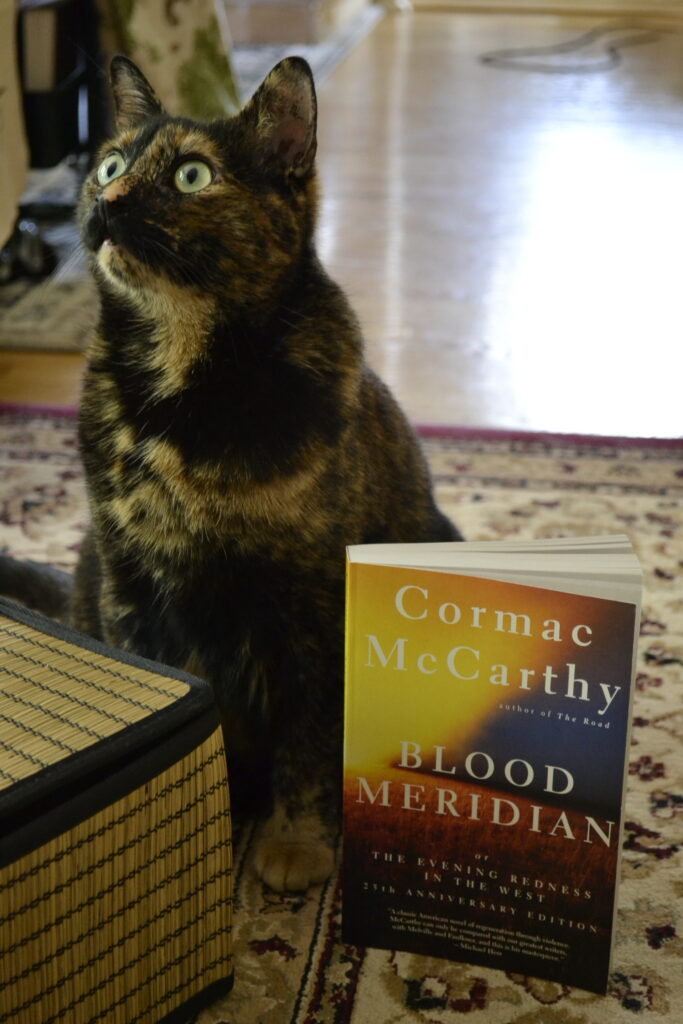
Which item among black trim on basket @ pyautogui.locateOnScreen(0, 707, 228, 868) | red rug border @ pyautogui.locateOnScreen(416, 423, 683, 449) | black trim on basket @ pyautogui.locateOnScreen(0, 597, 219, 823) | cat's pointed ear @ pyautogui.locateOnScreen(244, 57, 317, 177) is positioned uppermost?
cat's pointed ear @ pyautogui.locateOnScreen(244, 57, 317, 177)

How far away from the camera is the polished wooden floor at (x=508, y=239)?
2.35 meters

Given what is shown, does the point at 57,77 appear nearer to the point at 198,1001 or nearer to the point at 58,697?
the point at 58,697

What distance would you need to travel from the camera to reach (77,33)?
2623 millimetres

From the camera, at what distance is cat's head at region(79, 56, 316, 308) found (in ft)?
3.26

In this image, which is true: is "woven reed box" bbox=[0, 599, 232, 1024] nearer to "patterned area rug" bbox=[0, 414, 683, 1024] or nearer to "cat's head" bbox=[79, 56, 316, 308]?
"patterned area rug" bbox=[0, 414, 683, 1024]

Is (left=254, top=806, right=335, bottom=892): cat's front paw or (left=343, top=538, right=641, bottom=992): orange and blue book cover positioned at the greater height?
(left=343, top=538, right=641, bottom=992): orange and blue book cover

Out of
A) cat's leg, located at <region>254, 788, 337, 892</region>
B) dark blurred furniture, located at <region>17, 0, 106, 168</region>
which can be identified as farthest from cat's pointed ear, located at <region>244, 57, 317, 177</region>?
dark blurred furniture, located at <region>17, 0, 106, 168</region>

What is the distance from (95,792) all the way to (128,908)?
124 mm

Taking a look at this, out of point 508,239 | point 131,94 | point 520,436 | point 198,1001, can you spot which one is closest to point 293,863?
point 198,1001

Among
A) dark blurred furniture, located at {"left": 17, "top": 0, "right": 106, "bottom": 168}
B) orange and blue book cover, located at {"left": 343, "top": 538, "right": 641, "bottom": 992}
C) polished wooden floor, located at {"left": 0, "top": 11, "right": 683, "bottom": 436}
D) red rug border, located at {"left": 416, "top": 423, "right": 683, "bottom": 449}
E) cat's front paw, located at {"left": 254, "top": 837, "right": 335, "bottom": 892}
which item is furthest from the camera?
Answer: dark blurred furniture, located at {"left": 17, "top": 0, "right": 106, "bottom": 168}

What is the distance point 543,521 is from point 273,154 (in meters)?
0.94

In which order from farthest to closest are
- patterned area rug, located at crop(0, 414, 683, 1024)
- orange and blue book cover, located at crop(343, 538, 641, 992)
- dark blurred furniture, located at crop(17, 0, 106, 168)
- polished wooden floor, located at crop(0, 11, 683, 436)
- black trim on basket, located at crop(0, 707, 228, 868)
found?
dark blurred furniture, located at crop(17, 0, 106, 168) → polished wooden floor, located at crop(0, 11, 683, 436) → patterned area rug, located at crop(0, 414, 683, 1024) → orange and blue book cover, located at crop(343, 538, 641, 992) → black trim on basket, located at crop(0, 707, 228, 868)

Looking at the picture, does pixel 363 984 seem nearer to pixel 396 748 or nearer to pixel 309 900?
pixel 309 900

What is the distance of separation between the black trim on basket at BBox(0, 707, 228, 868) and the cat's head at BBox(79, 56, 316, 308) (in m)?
0.38
